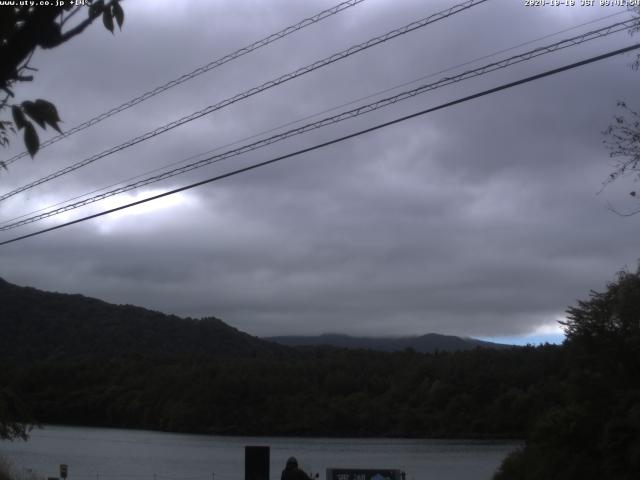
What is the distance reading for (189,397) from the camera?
76.2 m

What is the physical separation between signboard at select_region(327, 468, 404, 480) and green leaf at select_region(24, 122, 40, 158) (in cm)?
1693

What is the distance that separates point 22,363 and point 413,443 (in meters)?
29.0

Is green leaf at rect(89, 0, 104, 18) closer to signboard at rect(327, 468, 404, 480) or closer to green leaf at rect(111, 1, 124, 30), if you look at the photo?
green leaf at rect(111, 1, 124, 30)

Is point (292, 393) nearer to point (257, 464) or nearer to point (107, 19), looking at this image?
point (257, 464)

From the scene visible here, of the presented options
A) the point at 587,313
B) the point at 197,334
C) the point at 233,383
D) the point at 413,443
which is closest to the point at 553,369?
the point at 413,443

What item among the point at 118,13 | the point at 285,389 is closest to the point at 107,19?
the point at 118,13

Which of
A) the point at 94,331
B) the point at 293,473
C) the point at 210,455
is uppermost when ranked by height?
the point at 94,331

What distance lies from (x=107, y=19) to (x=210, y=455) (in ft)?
174

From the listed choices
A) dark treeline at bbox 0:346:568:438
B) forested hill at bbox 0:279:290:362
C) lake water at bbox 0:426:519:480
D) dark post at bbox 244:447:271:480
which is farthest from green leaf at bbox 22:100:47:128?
forested hill at bbox 0:279:290:362

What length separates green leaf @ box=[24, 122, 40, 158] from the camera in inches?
150

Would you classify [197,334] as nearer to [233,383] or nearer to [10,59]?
[233,383]

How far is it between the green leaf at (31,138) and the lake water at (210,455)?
3268 cm

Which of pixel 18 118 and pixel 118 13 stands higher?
pixel 118 13

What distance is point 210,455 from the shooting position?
54812mm
